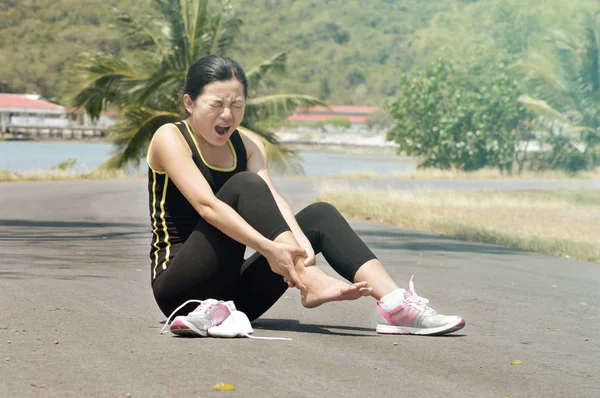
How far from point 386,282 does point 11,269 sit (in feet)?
14.3

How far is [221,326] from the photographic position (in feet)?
16.9

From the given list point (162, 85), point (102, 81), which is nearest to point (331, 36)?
point (162, 85)

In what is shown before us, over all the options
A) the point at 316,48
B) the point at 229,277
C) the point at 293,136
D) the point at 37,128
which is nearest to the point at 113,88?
the point at 229,277

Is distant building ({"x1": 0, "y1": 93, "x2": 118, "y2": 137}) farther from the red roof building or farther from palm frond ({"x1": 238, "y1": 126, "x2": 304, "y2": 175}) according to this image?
palm frond ({"x1": 238, "y1": 126, "x2": 304, "y2": 175})

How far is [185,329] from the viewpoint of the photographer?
5.08 metres

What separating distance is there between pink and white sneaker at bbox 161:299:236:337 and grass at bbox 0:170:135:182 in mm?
29453

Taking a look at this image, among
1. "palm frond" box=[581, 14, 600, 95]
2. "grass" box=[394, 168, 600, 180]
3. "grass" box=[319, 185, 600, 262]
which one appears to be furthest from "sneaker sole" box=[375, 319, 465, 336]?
"grass" box=[394, 168, 600, 180]

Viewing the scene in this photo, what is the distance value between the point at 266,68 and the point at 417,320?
3176cm

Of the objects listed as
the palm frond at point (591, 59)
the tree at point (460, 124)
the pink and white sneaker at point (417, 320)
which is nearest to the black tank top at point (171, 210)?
the pink and white sneaker at point (417, 320)

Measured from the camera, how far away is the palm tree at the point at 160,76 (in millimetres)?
34000

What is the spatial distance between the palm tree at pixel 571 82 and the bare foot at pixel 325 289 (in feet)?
127

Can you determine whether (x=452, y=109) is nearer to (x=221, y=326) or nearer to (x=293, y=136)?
(x=221, y=326)

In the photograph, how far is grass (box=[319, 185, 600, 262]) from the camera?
13.8m

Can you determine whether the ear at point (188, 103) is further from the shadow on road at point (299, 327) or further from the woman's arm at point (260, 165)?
the shadow on road at point (299, 327)
